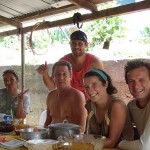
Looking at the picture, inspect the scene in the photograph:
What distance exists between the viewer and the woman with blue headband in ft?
7.28

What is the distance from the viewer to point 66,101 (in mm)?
3168

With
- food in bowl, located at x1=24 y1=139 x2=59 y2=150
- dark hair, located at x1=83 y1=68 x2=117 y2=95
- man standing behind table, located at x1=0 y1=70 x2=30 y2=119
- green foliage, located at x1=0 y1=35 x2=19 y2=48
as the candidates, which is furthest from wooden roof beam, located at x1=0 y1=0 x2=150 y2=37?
green foliage, located at x1=0 y1=35 x2=19 y2=48

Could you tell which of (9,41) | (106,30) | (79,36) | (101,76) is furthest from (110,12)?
(9,41)

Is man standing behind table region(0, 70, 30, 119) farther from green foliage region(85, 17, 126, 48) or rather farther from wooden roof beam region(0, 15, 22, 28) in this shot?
green foliage region(85, 17, 126, 48)

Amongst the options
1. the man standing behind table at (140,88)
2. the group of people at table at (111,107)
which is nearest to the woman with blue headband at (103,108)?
the group of people at table at (111,107)

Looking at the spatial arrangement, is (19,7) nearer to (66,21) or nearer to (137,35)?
(66,21)

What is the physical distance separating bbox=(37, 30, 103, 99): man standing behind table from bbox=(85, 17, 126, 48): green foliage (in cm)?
265

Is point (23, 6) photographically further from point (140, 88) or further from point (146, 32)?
point (146, 32)

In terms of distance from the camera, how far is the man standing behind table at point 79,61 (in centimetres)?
382

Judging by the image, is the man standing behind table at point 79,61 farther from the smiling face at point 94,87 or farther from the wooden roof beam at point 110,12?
the smiling face at point 94,87

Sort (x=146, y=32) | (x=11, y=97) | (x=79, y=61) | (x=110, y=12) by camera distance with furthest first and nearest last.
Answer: (x=146, y=32), (x=11, y=97), (x=79, y=61), (x=110, y=12)

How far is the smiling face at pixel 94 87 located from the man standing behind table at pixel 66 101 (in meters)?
0.69

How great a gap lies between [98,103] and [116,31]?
455 cm

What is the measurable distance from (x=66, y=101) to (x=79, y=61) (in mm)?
983
